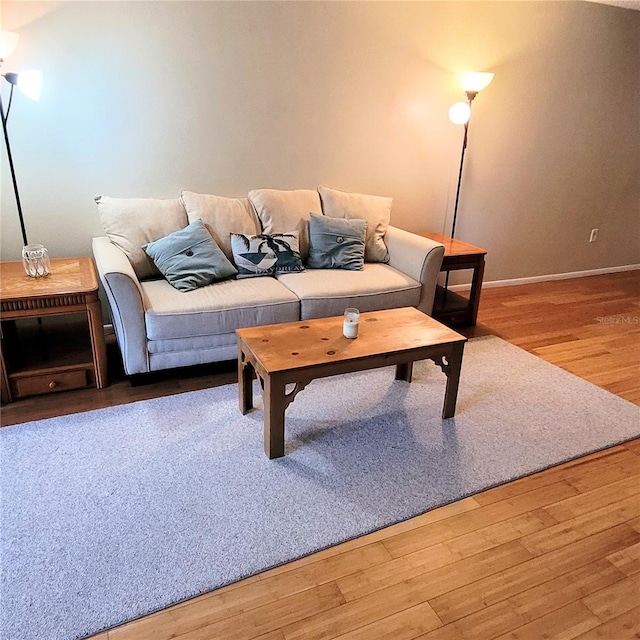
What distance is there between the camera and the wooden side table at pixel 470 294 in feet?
11.5

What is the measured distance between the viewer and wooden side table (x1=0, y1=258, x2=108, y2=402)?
7.96 ft

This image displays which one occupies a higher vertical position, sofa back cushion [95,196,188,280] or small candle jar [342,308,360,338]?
sofa back cushion [95,196,188,280]

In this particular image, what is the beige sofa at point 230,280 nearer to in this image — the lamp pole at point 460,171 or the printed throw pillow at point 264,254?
the printed throw pillow at point 264,254

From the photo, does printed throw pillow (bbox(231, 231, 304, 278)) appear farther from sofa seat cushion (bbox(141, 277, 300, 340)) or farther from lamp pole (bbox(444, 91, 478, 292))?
lamp pole (bbox(444, 91, 478, 292))

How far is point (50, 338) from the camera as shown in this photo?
9.62ft

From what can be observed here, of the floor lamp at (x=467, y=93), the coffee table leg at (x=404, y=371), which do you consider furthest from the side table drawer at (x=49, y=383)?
the floor lamp at (x=467, y=93)

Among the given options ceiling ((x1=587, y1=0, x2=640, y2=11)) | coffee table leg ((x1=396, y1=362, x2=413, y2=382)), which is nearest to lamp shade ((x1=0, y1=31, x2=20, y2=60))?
coffee table leg ((x1=396, y1=362, x2=413, y2=382))

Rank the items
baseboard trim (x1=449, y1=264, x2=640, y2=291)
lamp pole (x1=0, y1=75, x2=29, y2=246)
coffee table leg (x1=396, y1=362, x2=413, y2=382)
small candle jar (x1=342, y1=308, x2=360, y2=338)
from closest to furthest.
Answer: small candle jar (x1=342, y1=308, x2=360, y2=338) → lamp pole (x1=0, y1=75, x2=29, y2=246) → coffee table leg (x1=396, y1=362, x2=413, y2=382) → baseboard trim (x1=449, y1=264, x2=640, y2=291)

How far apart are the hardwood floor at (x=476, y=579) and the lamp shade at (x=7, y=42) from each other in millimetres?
1799

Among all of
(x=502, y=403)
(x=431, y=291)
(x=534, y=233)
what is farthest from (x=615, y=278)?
(x=502, y=403)

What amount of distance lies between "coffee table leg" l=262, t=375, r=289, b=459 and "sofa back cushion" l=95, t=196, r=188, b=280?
1336mm

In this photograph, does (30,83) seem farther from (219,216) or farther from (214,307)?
(214,307)

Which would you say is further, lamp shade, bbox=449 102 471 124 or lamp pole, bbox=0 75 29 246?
lamp shade, bbox=449 102 471 124

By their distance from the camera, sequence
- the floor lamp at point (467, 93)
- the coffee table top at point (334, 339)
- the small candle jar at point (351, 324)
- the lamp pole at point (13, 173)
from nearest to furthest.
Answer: the coffee table top at point (334, 339) → the small candle jar at point (351, 324) → the lamp pole at point (13, 173) → the floor lamp at point (467, 93)
